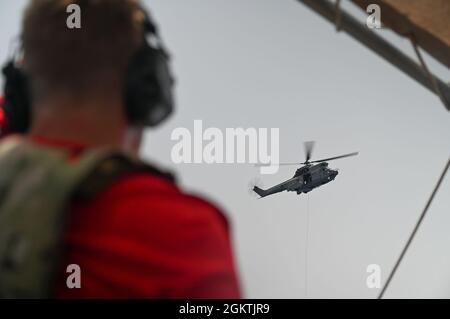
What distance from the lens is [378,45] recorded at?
203 cm

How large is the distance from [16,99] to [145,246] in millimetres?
327

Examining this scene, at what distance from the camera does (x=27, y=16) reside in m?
0.65

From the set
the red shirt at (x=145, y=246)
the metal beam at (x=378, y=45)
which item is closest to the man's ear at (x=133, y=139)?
the red shirt at (x=145, y=246)

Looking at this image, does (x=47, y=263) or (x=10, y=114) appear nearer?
(x=47, y=263)

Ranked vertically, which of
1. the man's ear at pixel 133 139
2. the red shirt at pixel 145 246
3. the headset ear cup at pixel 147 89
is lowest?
the red shirt at pixel 145 246

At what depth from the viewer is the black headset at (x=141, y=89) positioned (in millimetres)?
655

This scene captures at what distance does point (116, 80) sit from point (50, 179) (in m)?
0.18

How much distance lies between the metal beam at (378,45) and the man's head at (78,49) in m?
1.32

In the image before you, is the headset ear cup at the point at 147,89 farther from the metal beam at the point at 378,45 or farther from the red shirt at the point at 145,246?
the metal beam at the point at 378,45

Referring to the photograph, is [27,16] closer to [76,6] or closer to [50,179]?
[76,6]

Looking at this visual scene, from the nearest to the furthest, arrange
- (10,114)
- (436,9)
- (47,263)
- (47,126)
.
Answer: (47,263) → (47,126) → (10,114) → (436,9)

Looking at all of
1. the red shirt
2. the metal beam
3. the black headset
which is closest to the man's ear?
the black headset

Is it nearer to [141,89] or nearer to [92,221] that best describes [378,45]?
[141,89]
